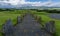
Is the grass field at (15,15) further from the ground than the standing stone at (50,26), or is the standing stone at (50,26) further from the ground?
the grass field at (15,15)

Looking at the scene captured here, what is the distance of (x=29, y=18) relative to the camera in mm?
2930

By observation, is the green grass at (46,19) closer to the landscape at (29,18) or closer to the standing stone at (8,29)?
the landscape at (29,18)

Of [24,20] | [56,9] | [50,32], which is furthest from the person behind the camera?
[56,9]

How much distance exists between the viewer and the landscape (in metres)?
2.77

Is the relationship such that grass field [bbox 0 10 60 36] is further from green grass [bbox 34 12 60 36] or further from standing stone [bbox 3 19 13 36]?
standing stone [bbox 3 19 13 36]

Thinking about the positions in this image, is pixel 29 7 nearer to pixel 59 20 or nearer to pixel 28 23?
pixel 28 23

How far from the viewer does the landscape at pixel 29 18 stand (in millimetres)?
2773

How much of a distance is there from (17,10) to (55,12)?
719 mm

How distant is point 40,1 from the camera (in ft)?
10.4

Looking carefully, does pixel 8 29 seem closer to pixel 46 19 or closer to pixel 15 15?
pixel 15 15

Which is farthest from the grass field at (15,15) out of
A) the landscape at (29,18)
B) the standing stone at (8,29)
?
the standing stone at (8,29)

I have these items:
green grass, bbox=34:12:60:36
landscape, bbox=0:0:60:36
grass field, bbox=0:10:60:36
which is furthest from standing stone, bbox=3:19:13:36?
green grass, bbox=34:12:60:36

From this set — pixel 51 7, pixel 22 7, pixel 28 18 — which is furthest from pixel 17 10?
pixel 51 7

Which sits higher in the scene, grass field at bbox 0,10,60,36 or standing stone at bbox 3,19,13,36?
grass field at bbox 0,10,60,36
